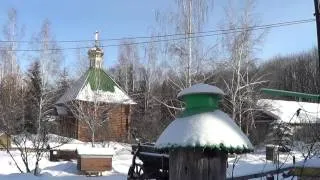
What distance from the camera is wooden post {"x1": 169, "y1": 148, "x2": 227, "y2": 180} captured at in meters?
3.20

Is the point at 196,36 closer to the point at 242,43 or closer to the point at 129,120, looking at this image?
the point at 242,43

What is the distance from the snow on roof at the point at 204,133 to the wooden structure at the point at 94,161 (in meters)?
15.5

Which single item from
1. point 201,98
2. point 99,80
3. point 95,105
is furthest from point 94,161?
point 99,80

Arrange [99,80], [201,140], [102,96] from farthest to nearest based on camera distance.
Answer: [99,80] < [102,96] < [201,140]

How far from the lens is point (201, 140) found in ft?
10.2

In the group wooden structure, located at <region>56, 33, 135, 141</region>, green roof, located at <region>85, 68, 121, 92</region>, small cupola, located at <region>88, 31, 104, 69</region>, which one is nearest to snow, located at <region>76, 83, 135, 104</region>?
wooden structure, located at <region>56, 33, 135, 141</region>

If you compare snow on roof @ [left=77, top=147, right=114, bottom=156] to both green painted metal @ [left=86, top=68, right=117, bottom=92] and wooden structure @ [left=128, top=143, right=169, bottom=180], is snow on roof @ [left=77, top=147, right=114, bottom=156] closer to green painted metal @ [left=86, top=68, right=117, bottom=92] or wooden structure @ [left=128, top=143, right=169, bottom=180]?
wooden structure @ [left=128, top=143, right=169, bottom=180]

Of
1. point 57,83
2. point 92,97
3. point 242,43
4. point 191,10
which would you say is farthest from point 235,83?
point 57,83

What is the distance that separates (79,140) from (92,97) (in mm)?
4136

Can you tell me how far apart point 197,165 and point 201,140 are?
0.66ft

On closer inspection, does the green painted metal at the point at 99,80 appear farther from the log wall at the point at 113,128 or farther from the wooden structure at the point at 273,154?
the wooden structure at the point at 273,154

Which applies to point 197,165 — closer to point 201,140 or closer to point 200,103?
point 201,140

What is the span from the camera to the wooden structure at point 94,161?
18.4 m

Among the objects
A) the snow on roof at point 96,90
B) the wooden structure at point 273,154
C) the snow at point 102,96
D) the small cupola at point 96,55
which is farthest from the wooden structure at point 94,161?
the small cupola at point 96,55
